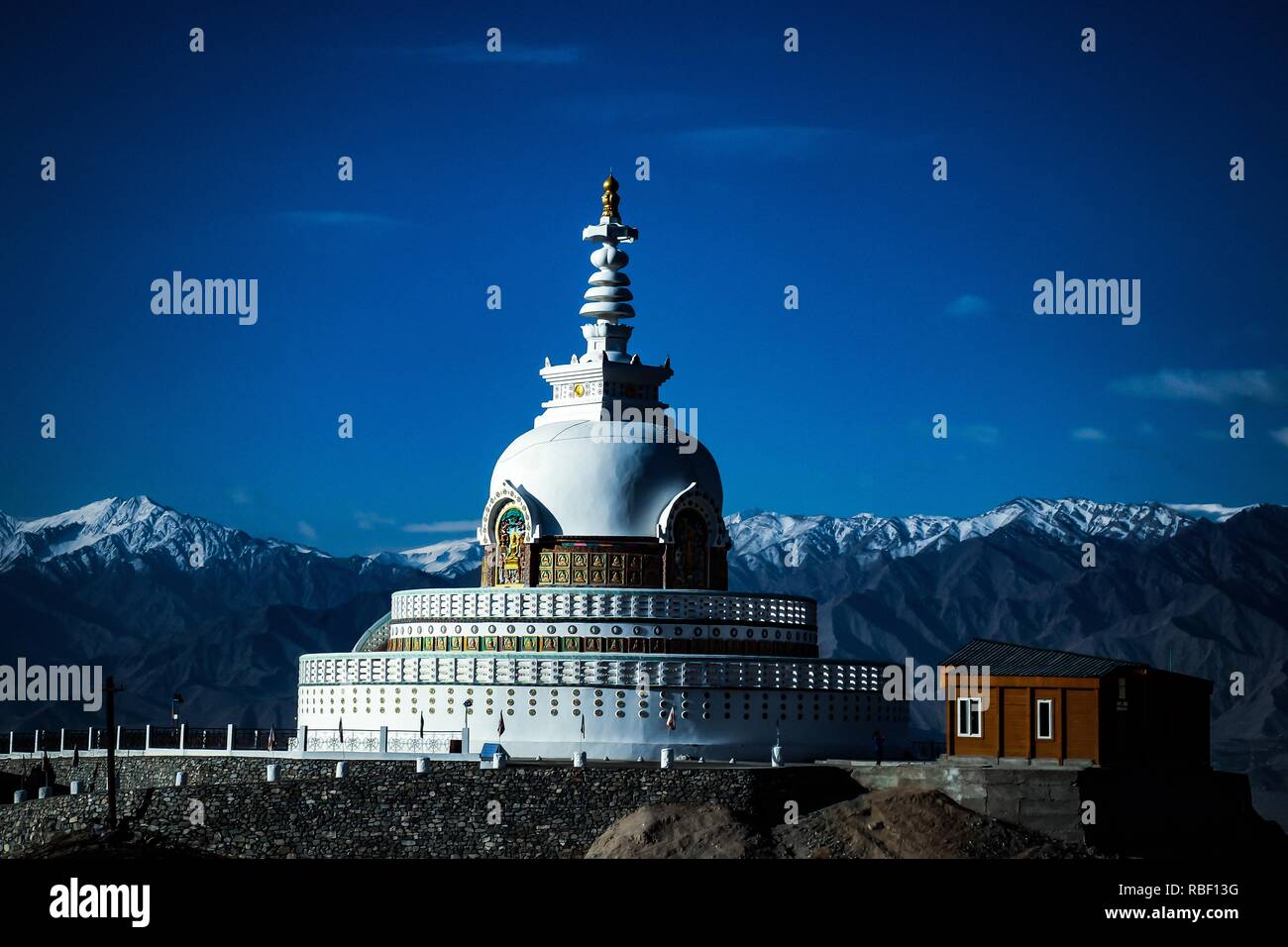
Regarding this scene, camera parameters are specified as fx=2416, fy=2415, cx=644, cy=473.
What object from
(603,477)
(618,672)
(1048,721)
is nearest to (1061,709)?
(1048,721)

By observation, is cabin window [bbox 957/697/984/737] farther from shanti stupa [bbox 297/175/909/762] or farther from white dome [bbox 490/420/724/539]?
white dome [bbox 490/420/724/539]

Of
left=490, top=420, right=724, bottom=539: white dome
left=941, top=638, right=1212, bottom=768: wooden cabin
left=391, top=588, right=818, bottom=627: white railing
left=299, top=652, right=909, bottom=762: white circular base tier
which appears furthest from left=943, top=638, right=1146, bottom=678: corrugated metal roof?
left=490, top=420, right=724, bottom=539: white dome

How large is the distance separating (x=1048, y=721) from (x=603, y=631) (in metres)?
13.9

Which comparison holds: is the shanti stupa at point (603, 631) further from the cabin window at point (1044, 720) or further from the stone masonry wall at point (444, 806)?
the cabin window at point (1044, 720)

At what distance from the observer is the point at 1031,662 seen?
61.7 meters

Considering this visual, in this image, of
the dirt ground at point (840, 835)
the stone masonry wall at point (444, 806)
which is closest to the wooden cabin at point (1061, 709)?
the dirt ground at point (840, 835)

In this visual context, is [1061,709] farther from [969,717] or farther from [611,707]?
[611,707]

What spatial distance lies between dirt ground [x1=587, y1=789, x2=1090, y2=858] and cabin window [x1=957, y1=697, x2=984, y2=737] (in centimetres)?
365

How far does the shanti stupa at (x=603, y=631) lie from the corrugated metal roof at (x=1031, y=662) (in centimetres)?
603

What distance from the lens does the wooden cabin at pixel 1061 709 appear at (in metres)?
60.2

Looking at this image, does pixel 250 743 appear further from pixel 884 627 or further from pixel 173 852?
pixel 884 627

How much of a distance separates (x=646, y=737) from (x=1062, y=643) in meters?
128

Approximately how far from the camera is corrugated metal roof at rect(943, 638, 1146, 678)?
6069cm
